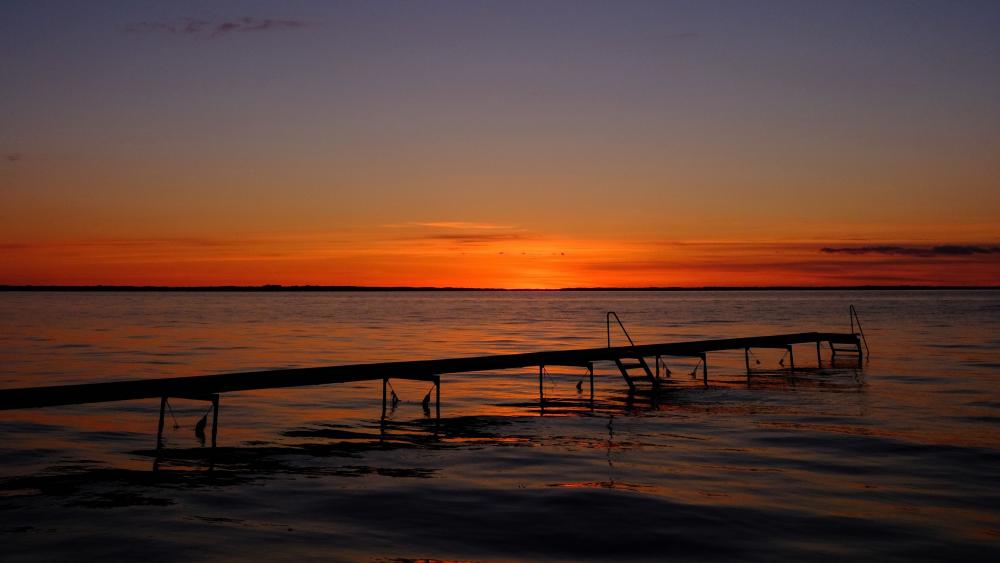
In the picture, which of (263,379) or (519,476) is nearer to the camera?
(519,476)

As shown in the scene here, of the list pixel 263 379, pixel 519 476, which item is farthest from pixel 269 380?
pixel 519 476

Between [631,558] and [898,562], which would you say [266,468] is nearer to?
[631,558]

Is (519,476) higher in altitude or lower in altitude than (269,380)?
lower

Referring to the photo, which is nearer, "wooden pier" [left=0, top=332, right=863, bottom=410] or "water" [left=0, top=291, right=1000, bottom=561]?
"water" [left=0, top=291, right=1000, bottom=561]

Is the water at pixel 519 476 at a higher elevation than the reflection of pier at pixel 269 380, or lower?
lower

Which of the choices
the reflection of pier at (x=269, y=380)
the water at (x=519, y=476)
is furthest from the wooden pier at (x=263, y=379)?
the water at (x=519, y=476)

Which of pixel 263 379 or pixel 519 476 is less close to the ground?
pixel 263 379

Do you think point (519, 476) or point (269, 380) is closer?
point (519, 476)

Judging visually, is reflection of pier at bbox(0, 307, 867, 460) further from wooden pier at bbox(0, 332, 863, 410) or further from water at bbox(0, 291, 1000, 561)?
water at bbox(0, 291, 1000, 561)

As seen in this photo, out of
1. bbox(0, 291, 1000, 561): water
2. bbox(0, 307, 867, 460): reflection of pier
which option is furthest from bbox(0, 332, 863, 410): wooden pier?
bbox(0, 291, 1000, 561): water

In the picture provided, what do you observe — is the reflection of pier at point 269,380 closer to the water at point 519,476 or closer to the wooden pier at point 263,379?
the wooden pier at point 263,379

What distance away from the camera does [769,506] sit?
12.5 m

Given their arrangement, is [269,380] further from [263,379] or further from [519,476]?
[519,476]

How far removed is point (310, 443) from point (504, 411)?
718 centimetres
